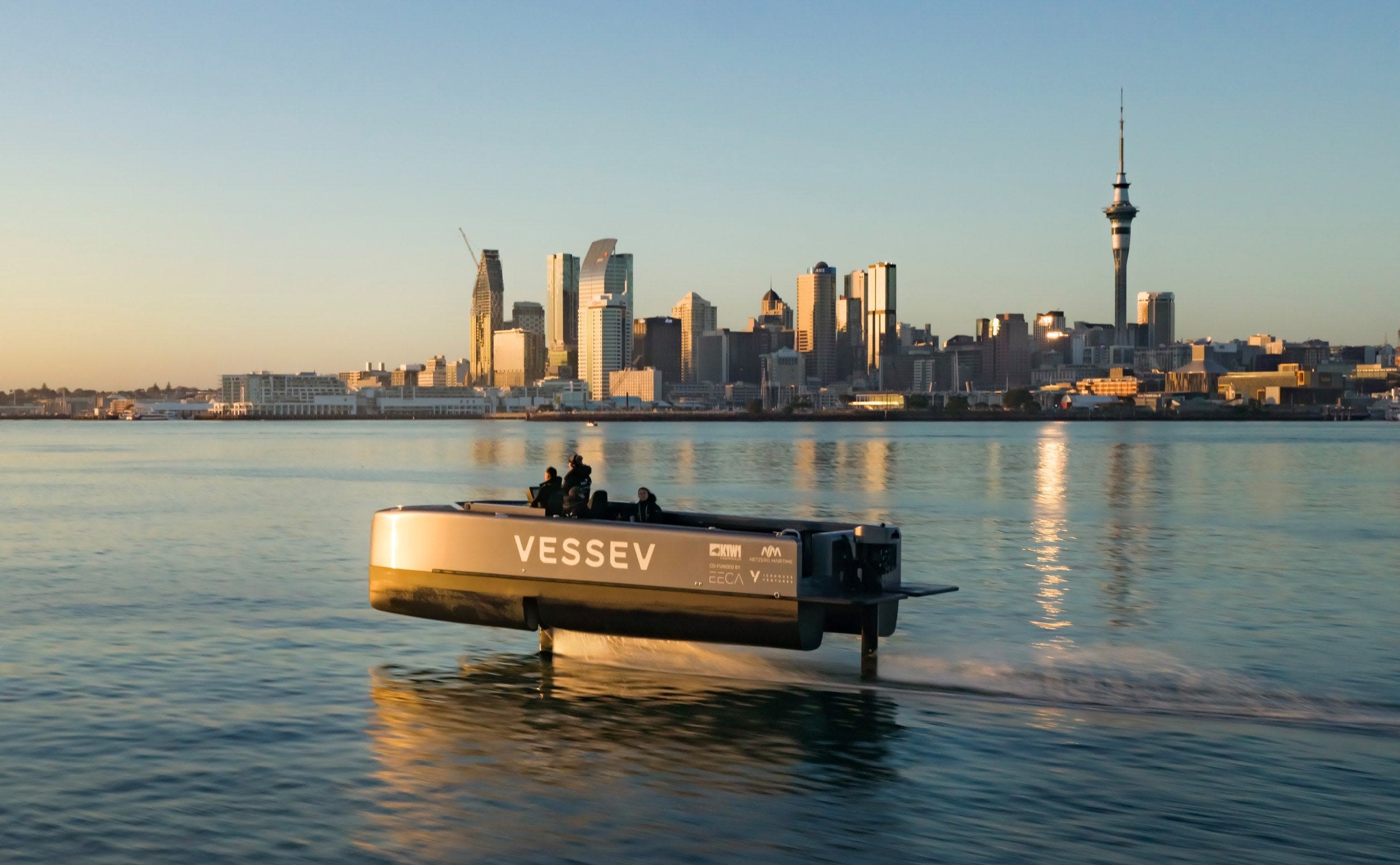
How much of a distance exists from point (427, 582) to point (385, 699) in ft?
4.55

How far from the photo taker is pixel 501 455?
88750 mm

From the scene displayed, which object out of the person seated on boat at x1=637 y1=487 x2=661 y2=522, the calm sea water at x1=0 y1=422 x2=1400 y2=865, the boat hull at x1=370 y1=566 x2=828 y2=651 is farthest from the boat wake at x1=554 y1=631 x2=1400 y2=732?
the person seated on boat at x1=637 y1=487 x2=661 y2=522

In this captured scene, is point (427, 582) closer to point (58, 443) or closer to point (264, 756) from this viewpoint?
point (264, 756)

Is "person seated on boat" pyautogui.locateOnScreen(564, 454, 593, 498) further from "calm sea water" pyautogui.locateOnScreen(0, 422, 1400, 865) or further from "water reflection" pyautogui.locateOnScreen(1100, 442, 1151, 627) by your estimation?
"water reflection" pyautogui.locateOnScreen(1100, 442, 1151, 627)

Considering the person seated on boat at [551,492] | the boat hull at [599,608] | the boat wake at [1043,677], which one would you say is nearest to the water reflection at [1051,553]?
the boat wake at [1043,677]

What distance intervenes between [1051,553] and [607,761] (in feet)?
60.5

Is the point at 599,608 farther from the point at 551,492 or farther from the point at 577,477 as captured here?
the point at 577,477

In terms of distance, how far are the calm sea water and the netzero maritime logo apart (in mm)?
1506

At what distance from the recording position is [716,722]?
40.1ft

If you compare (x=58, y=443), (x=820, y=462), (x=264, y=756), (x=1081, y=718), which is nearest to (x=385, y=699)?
(x=264, y=756)

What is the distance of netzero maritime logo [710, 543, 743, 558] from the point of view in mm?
12602

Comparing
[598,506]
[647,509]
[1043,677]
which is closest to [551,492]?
[598,506]

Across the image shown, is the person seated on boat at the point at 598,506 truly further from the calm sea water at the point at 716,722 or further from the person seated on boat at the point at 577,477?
the calm sea water at the point at 716,722

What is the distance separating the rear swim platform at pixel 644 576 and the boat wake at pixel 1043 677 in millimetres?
712
